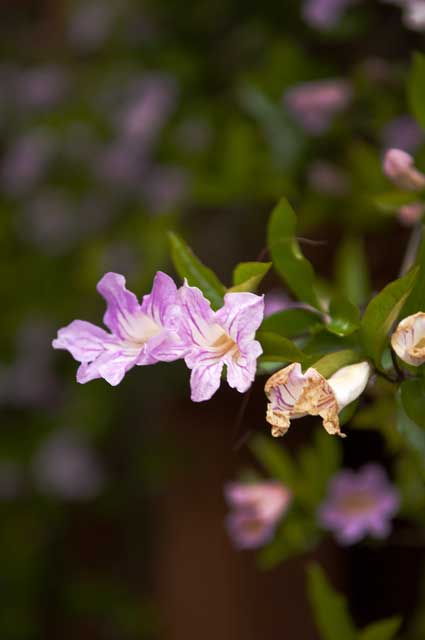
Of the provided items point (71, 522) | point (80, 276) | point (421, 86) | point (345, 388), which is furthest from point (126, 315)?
point (71, 522)

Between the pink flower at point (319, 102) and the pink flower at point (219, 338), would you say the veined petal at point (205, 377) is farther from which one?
the pink flower at point (319, 102)

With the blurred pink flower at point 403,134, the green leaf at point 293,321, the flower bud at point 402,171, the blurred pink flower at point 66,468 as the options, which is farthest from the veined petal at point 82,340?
the blurred pink flower at point 66,468

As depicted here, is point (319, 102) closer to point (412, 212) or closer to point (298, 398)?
point (412, 212)

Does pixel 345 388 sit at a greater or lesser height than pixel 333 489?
greater

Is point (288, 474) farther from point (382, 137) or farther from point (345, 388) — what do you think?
point (382, 137)

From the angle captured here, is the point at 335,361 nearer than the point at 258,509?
Yes

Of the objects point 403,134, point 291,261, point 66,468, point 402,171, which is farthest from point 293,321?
point 66,468

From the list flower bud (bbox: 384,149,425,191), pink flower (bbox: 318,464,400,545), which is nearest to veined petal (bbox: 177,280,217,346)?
flower bud (bbox: 384,149,425,191)

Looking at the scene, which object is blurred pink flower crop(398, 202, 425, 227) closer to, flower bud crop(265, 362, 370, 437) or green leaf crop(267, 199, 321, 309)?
green leaf crop(267, 199, 321, 309)
